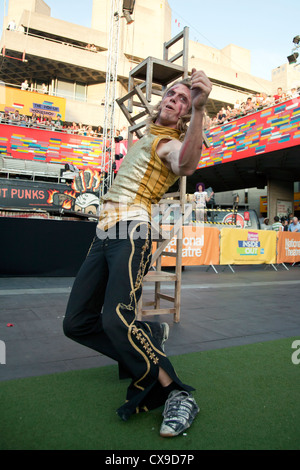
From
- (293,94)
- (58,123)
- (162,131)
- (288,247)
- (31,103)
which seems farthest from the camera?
(31,103)

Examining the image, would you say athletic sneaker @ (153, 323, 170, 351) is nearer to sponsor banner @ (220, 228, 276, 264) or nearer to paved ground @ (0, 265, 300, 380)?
paved ground @ (0, 265, 300, 380)

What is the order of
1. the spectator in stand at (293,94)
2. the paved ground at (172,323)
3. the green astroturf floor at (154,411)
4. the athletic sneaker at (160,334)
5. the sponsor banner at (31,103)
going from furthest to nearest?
the sponsor banner at (31,103) < the spectator in stand at (293,94) < the paved ground at (172,323) < the athletic sneaker at (160,334) < the green astroturf floor at (154,411)

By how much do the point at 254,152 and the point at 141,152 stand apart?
1592 cm

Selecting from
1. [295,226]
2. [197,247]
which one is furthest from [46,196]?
[295,226]

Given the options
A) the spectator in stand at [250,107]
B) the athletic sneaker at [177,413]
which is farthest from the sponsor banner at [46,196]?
the athletic sneaker at [177,413]

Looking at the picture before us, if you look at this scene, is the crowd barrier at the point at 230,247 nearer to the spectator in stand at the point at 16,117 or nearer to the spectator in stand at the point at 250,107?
the spectator in stand at the point at 250,107

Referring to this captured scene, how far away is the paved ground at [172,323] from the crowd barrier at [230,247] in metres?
1.81

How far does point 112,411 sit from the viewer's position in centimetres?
194

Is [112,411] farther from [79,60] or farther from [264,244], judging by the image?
[79,60]

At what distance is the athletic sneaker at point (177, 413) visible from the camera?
1687 millimetres

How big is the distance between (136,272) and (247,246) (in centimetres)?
830

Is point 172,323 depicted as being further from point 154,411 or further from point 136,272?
point 136,272

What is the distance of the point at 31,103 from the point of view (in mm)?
23359
